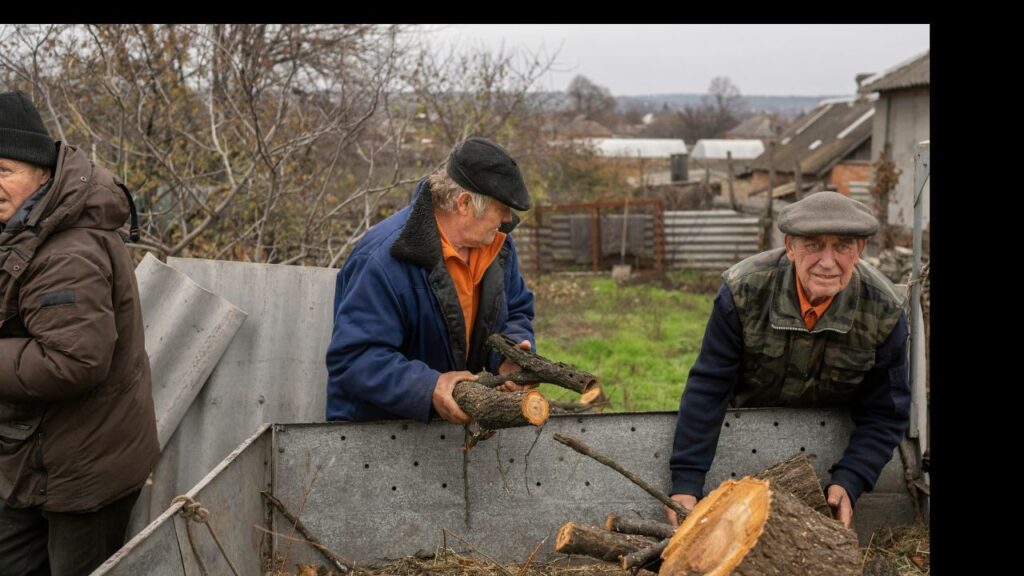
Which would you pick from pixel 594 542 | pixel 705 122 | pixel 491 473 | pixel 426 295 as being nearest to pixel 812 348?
pixel 594 542

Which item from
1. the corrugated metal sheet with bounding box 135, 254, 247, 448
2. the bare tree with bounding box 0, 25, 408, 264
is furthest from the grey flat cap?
the bare tree with bounding box 0, 25, 408, 264

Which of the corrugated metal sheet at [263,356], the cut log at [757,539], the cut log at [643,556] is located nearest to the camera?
the cut log at [757,539]

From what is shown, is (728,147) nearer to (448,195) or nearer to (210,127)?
(210,127)

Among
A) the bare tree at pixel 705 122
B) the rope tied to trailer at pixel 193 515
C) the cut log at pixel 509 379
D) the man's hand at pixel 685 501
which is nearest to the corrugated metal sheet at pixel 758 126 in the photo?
the bare tree at pixel 705 122

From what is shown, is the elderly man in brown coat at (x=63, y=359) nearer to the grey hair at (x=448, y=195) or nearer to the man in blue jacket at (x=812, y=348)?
the grey hair at (x=448, y=195)

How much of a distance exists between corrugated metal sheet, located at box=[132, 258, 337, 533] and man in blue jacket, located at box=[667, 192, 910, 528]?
2014 mm

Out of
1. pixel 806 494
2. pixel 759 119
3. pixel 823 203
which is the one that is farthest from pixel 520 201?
pixel 759 119

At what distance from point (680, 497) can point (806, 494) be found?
456mm

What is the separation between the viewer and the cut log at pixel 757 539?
8.45ft

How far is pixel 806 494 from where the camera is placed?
10.6 feet

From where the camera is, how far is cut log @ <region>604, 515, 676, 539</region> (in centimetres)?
300

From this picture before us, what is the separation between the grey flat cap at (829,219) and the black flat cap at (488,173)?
90 centimetres

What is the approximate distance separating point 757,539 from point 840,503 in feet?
3.47
